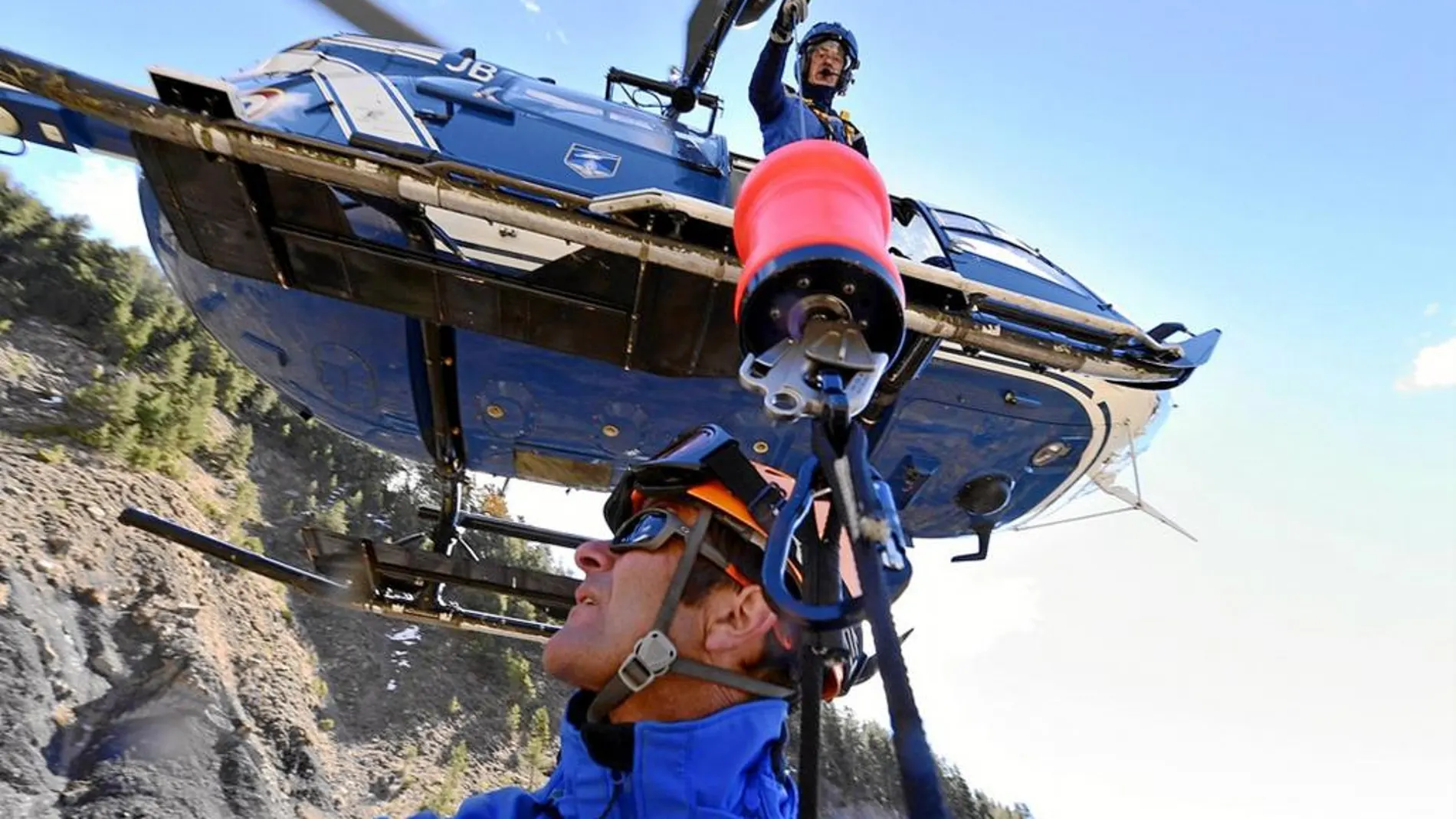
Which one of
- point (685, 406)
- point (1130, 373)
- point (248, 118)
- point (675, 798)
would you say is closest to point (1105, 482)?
point (1130, 373)

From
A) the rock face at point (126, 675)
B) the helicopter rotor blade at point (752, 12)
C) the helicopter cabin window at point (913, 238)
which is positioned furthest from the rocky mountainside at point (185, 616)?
the helicopter rotor blade at point (752, 12)

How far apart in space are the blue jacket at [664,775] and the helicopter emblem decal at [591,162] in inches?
107

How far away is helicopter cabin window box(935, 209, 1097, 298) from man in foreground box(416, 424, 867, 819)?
2.53 meters

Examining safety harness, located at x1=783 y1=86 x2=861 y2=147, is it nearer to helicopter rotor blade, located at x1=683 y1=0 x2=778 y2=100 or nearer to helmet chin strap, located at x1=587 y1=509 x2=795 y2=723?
helicopter rotor blade, located at x1=683 y1=0 x2=778 y2=100

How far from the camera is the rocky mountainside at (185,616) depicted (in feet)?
33.2

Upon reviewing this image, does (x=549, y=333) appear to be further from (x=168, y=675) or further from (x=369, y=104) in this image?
(x=168, y=675)

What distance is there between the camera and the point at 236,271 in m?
3.80

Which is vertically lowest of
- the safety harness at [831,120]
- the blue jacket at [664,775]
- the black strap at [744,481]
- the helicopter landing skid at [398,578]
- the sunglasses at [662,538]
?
the blue jacket at [664,775]

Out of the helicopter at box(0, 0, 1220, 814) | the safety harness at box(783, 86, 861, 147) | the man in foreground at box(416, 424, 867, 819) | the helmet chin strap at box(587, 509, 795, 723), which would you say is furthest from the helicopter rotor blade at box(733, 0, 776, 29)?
the helmet chin strap at box(587, 509, 795, 723)

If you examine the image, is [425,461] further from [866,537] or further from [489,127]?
[866,537]

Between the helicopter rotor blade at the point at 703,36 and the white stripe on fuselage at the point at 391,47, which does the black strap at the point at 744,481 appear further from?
the helicopter rotor blade at the point at 703,36

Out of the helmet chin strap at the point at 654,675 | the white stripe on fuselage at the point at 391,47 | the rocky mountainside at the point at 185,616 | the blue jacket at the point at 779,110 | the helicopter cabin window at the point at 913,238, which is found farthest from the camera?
the rocky mountainside at the point at 185,616

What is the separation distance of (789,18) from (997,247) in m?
1.92

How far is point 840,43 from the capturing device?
5332 mm
